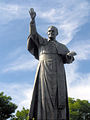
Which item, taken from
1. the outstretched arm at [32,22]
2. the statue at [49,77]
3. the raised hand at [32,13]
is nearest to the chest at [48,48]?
the statue at [49,77]

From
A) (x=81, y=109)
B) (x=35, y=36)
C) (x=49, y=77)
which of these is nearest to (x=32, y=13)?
(x=35, y=36)

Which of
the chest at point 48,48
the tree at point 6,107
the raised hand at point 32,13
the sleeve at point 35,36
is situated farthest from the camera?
the tree at point 6,107

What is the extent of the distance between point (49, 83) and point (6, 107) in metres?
25.1

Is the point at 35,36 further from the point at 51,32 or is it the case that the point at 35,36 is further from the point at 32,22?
the point at 51,32

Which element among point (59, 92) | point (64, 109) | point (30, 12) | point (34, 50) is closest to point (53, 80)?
point (59, 92)

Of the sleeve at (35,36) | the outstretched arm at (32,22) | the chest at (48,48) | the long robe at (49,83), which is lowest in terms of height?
the long robe at (49,83)

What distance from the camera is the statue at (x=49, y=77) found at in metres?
8.75

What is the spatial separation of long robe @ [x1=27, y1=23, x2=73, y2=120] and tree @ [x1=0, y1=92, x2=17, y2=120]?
23933 millimetres

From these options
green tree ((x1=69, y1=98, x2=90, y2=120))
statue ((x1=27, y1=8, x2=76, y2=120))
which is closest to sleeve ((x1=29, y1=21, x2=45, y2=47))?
statue ((x1=27, y1=8, x2=76, y2=120))

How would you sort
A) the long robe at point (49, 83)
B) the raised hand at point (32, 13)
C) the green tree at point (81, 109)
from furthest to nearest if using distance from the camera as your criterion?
1. the green tree at point (81, 109)
2. the raised hand at point (32, 13)
3. the long robe at point (49, 83)

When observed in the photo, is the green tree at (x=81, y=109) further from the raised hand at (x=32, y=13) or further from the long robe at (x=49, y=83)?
the raised hand at (x=32, y=13)

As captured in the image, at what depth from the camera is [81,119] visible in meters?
39.5

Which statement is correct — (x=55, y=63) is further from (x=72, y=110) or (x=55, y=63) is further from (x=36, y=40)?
(x=72, y=110)

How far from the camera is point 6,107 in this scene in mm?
32656
